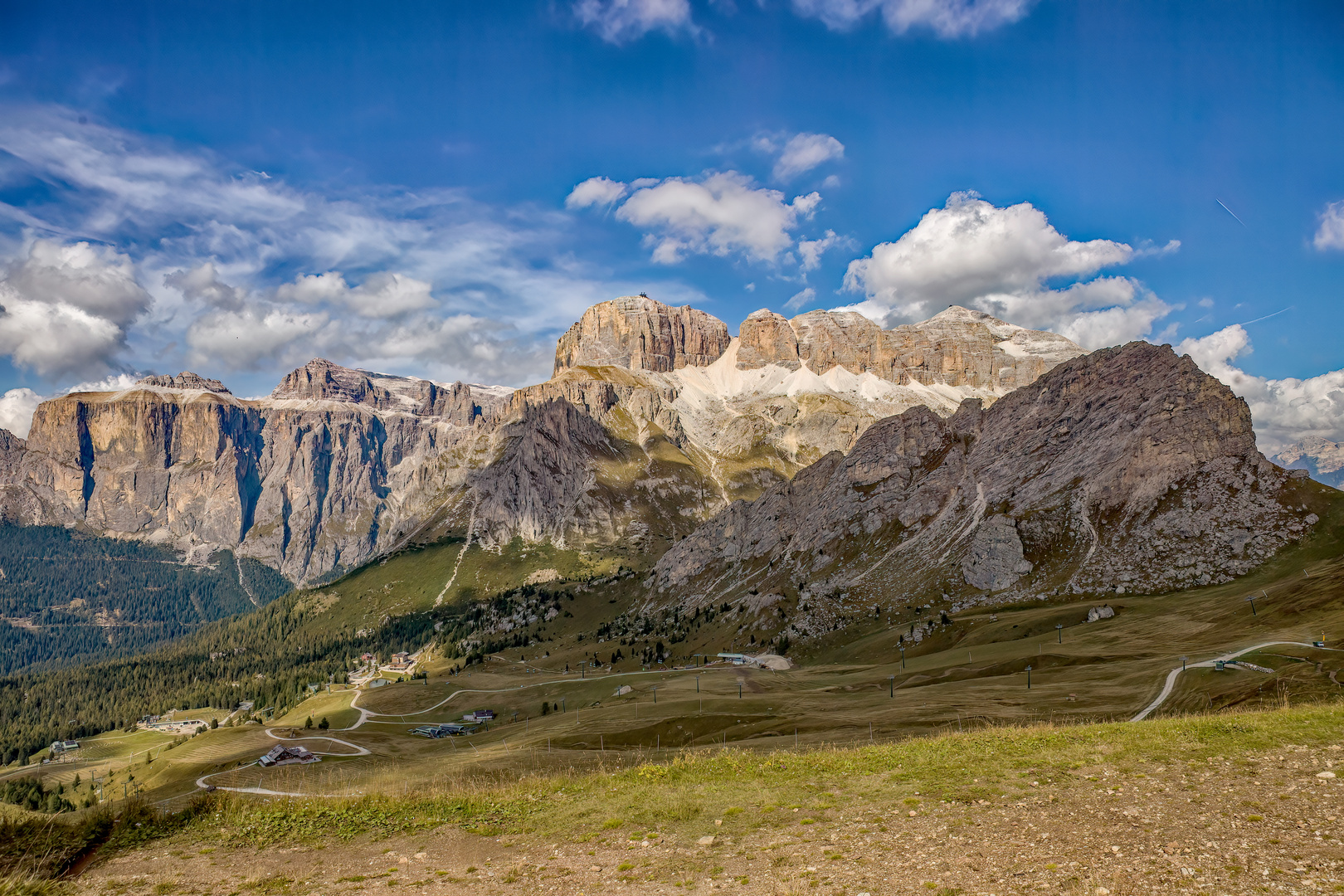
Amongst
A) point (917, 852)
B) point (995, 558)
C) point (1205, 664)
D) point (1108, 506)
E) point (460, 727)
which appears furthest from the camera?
point (995, 558)

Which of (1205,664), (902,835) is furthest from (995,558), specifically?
(902,835)

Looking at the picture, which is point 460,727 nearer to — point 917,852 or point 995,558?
point 995,558

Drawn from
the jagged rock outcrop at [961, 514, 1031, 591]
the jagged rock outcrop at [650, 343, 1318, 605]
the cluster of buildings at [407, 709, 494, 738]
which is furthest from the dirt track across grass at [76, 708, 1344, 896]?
the jagged rock outcrop at [961, 514, 1031, 591]

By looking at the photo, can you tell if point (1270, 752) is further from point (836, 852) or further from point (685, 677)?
point (685, 677)

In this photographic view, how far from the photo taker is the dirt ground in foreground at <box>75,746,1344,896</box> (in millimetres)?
16547

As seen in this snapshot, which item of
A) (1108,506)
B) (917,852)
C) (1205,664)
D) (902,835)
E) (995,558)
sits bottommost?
(1205,664)

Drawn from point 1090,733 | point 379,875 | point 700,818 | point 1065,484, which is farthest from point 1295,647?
point 1065,484

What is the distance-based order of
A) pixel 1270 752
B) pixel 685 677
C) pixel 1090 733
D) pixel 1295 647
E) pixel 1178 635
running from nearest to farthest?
pixel 1270 752 < pixel 1090 733 < pixel 1295 647 < pixel 1178 635 < pixel 685 677

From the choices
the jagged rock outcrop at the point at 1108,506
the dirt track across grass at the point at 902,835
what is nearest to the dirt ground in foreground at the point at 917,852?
the dirt track across grass at the point at 902,835

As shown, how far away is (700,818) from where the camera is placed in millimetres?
24891

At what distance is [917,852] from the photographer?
19.1m

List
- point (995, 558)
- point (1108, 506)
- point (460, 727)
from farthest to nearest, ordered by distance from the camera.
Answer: point (995, 558) → point (1108, 506) → point (460, 727)

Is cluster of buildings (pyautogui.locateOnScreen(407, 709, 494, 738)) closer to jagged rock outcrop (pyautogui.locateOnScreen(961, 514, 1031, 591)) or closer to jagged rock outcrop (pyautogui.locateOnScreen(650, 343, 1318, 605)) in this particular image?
jagged rock outcrop (pyautogui.locateOnScreen(650, 343, 1318, 605))

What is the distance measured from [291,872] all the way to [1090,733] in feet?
107
